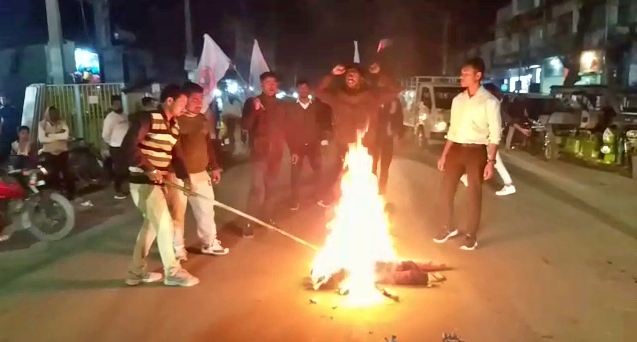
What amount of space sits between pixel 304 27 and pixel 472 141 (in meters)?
43.0

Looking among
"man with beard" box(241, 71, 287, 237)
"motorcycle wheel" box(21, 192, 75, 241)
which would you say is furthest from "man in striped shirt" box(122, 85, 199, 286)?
"motorcycle wheel" box(21, 192, 75, 241)

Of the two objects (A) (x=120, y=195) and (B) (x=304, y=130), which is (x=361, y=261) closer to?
(B) (x=304, y=130)

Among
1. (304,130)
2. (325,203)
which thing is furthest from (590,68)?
(304,130)

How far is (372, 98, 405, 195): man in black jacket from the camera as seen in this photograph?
9.88m

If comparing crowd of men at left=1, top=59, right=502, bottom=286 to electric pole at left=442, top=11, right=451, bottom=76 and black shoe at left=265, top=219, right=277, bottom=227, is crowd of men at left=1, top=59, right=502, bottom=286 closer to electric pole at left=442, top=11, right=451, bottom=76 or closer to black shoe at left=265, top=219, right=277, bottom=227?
black shoe at left=265, top=219, right=277, bottom=227

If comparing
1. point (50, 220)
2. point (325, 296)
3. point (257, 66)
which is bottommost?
point (325, 296)

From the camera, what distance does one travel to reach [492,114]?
7.88 m

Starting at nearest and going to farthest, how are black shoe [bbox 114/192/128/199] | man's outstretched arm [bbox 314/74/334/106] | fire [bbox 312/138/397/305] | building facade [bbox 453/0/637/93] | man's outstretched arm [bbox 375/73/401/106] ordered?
fire [bbox 312/138/397/305] < man's outstretched arm [bbox 314/74/334/106] < man's outstretched arm [bbox 375/73/401/106] < black shoe [bbox 114/192/128/199] < building facade [bbox 453/0/637/93]

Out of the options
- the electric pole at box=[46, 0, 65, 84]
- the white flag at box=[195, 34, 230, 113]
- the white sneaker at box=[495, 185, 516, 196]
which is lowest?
the white sneaker at box=[495, 185, 516, 196]

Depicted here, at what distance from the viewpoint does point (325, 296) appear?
20.8 ft

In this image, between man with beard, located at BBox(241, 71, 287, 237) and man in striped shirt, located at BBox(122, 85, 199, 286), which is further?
man with beard, located at BBox(241, 71, 287, 237)

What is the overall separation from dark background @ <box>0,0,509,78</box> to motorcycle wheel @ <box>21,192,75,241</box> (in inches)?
670

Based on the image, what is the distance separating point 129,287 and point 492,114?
171 inches

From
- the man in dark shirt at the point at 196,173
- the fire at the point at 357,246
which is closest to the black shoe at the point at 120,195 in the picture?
the man in dark shirt at the point at 196,173
